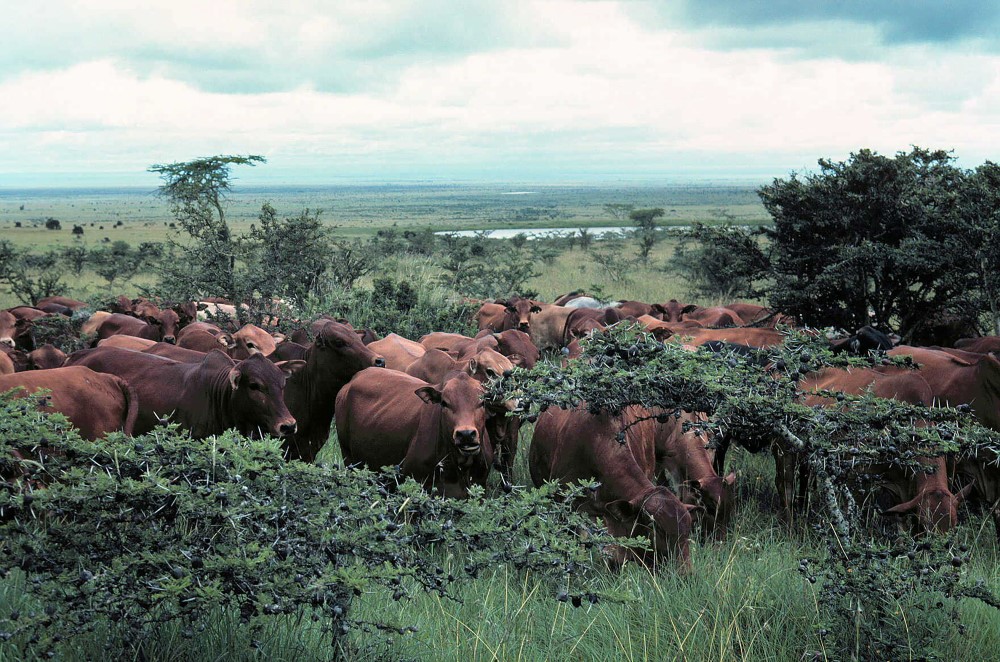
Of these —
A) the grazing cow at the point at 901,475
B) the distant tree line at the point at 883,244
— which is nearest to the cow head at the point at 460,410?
the grazing cow at the point at 901,475

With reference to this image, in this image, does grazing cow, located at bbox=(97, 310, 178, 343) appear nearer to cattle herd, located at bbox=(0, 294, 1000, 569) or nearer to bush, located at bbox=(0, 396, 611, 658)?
cattle herd, located at bbox=(0, 294, 1000, 569)

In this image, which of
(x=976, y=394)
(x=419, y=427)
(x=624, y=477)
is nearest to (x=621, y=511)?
(x=624, y=477)

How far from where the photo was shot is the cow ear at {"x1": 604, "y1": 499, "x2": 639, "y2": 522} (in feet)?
19.1

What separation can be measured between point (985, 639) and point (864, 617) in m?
0.85

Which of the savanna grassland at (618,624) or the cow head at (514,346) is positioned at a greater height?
the cow head at (514,346)

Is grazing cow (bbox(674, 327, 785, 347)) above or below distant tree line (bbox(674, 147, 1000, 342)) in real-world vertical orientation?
below

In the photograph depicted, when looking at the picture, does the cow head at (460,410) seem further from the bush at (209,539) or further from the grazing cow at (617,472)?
the bush at (209,539)

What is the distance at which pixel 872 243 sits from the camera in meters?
13.0

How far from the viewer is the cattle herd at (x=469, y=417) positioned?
6.41 m

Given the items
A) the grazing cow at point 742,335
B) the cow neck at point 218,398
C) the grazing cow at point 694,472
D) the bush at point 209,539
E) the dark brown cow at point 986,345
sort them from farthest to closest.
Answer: the grazing cow at point 742,335, the dark brown cow at point 986,345, the cow neck at point 218,398, the grazing cow at point 694,472, the bush at point 209,539

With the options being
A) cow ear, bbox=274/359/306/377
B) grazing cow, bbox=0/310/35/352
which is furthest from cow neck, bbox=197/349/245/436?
grazing cow, bbox=0/310/35/352

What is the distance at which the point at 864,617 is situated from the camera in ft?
14.0

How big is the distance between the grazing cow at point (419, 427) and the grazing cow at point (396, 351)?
6.73ft

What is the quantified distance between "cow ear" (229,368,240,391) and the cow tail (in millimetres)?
844
